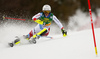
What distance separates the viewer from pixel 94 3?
17.8m

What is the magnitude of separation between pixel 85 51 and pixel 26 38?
8.09ft

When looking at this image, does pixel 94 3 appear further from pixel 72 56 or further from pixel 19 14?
pixel 72 56

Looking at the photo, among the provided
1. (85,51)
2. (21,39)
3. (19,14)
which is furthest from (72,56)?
(19,14)

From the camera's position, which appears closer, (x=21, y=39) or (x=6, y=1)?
(x=21, y=39)

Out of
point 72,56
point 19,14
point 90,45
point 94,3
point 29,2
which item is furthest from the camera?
point 94,3

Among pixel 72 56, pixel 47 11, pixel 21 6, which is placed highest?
pixel 21 6

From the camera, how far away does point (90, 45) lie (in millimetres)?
4840

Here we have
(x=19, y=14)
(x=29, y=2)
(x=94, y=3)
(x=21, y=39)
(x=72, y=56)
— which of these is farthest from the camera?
(x=94, y=3)

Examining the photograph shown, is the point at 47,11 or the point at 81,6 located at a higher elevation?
the point at 81,6

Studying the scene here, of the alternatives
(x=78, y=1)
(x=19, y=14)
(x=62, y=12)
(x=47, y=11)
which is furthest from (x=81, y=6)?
(x=47, y=11)

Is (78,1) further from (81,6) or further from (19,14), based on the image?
(19,14)

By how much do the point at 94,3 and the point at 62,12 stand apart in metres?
3.00

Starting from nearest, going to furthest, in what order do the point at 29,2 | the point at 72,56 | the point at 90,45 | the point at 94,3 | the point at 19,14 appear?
1. the point at 72,56
2. the point at 90,45
3. the point at 19,14
4. the point at 29,2
5. the point at 94,3

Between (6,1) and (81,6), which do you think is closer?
(6,1)
